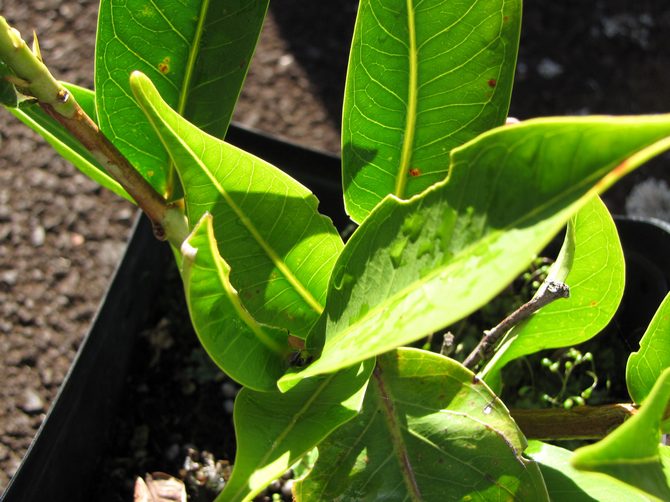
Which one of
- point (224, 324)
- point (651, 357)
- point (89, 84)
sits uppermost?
point (89, 84)

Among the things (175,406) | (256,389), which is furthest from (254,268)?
(175,406)

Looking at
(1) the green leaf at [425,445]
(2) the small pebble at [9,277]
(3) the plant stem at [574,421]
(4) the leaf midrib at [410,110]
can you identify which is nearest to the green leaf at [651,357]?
(3) the plant stem at [574,421]

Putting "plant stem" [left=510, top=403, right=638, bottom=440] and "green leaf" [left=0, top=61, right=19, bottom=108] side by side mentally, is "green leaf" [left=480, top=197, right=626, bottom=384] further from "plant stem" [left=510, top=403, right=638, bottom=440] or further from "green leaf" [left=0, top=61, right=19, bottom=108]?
"green leaf" [left=0, top=61, right=19, bottom=108]

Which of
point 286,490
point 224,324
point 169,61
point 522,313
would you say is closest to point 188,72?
point 169,61

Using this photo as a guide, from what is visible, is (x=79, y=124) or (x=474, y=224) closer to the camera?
(x=474, y=224)

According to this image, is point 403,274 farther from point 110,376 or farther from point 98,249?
point 98,249

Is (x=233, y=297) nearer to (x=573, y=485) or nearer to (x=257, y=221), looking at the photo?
(x=257, y=221)

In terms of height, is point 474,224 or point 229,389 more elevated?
point 474,224
